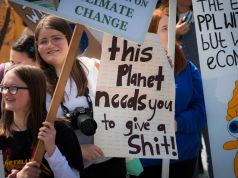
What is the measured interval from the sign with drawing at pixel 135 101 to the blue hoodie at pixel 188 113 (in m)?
0.28

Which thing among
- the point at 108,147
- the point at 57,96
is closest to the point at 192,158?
the point at 108,147

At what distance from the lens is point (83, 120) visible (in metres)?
2.65

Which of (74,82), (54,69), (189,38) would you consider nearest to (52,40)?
(54,69)

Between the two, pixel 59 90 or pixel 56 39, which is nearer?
pixel 59 90

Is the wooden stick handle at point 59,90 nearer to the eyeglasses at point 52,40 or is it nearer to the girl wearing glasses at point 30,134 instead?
the girl wearing glasses at point 30,134

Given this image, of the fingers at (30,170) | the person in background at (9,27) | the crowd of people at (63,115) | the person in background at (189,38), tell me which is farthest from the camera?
the person in background at (9,27)

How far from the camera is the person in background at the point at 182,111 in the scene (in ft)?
10.1

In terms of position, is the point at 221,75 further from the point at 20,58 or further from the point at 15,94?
the point at 20,58

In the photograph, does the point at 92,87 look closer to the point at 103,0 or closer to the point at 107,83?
the point at 107,83

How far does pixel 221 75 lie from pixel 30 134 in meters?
1.10

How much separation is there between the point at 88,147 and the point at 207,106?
69cm

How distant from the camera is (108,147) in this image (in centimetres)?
273

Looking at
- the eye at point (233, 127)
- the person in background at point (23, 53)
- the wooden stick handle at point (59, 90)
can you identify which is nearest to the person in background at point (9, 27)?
the person in background at point (23, 53)

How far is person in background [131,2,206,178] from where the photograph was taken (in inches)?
121
